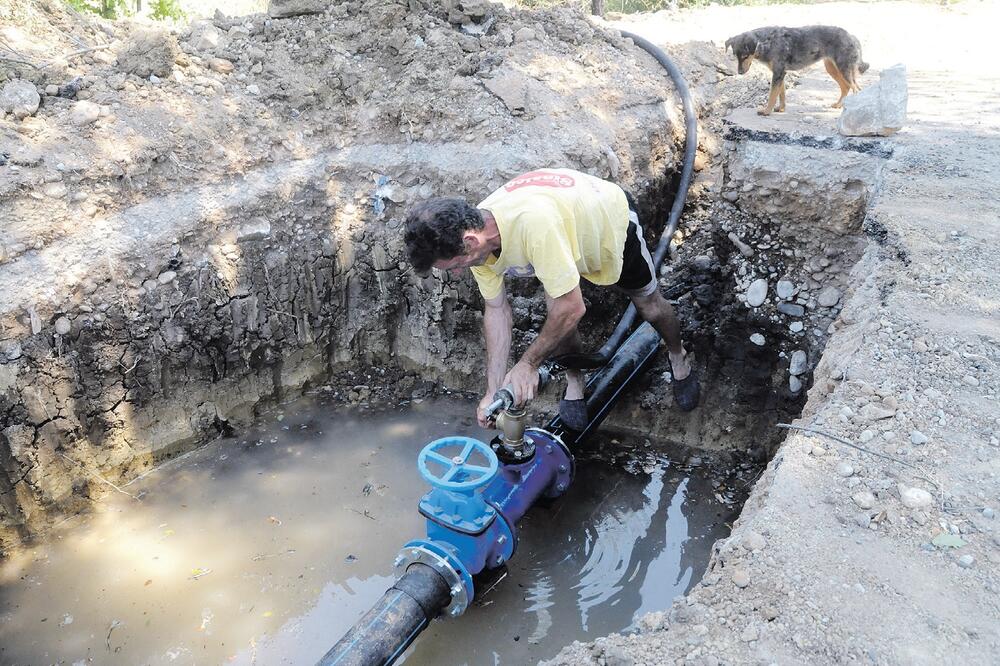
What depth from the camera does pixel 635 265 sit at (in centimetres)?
347

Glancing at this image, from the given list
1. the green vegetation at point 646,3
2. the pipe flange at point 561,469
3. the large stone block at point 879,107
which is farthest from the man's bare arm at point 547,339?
the green vegetation at point 646,3

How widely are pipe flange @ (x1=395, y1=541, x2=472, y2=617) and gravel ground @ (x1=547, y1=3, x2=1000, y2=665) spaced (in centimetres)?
92

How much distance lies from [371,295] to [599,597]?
235cm

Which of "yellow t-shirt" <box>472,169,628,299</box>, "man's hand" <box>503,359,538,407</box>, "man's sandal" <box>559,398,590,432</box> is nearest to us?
"yellow t-shirt" <box>472,169,628,299</box>

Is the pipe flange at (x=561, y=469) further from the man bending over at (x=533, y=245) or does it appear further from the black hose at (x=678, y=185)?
the black hose at (x=678, y=185)

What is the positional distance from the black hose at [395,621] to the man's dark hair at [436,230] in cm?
122

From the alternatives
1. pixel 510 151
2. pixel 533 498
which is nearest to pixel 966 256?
pixel 533 498

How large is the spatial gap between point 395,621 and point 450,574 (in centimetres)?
28

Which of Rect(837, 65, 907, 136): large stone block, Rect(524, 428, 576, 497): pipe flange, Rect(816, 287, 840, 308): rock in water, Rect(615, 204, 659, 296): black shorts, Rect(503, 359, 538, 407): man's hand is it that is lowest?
Rect(524, 428, 576, 497): pipe flange

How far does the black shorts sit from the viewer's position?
11.0ft

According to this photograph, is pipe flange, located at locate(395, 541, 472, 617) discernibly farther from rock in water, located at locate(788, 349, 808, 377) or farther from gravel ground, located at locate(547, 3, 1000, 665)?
rock in water, located at locate(788, 349, 808, 377)

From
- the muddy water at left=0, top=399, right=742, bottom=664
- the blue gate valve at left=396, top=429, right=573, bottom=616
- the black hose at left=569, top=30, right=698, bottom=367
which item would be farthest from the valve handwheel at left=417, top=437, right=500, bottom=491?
the black hose at left=569, top=30, right=698, bottom=367

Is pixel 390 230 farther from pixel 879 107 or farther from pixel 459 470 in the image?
pixel 879 107

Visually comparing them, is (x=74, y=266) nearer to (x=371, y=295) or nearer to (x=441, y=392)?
(x=371, y=295)
